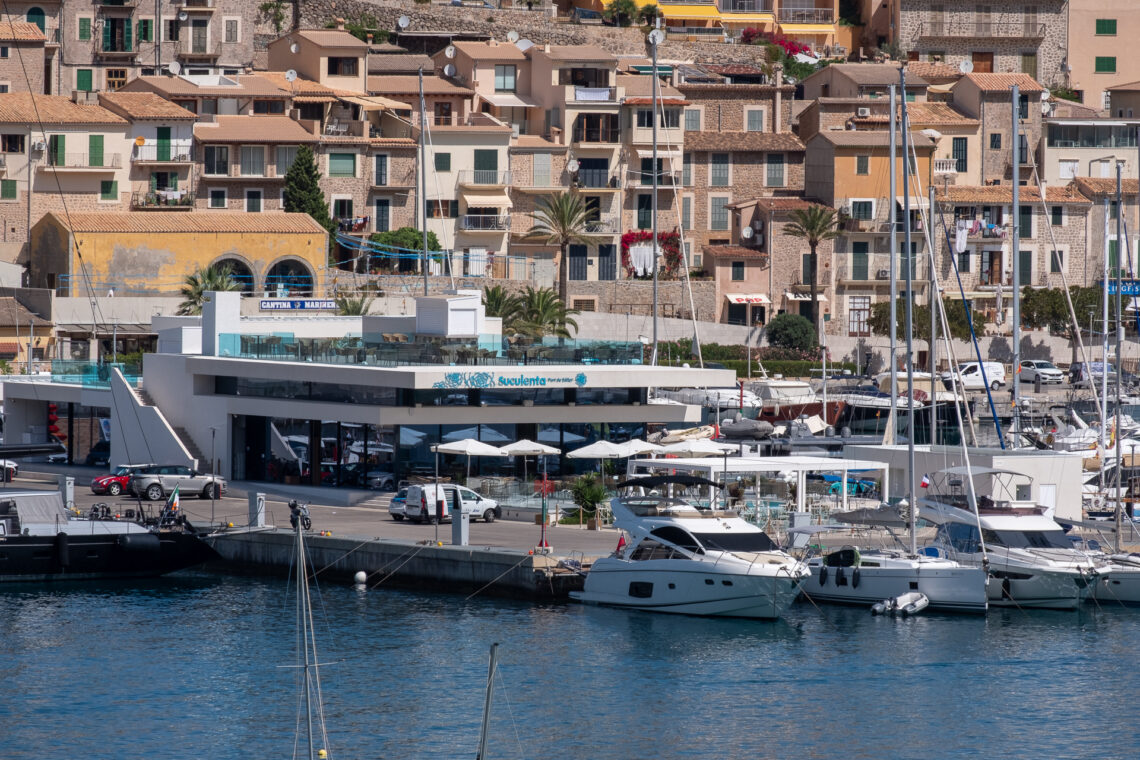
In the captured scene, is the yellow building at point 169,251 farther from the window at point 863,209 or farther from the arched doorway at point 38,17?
the window at point 863,209

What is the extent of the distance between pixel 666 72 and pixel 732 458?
6174 cm

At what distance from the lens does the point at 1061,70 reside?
5020 inches

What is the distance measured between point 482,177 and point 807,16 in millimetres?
42784

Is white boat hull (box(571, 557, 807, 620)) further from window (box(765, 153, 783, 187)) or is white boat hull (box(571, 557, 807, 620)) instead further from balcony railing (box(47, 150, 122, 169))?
window (box(765, 153, 783, 187))

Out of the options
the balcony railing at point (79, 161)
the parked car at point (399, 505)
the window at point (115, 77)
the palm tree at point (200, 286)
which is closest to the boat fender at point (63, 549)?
the parked car at point (399, 505)

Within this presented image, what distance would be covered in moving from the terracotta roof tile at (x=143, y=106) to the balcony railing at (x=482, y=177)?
13188 mm

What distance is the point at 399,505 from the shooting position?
53.4m

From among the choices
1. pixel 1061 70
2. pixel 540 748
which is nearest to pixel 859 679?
pixel 540 748

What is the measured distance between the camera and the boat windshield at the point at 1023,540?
4700 centimetres

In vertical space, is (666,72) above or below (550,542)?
above

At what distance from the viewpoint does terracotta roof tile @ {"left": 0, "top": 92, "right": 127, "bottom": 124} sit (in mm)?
91750

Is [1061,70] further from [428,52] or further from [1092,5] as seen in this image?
[428,52]

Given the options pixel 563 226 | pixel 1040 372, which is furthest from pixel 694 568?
pixel 563 226

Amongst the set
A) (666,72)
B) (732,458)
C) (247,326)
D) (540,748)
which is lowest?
(540,748)
